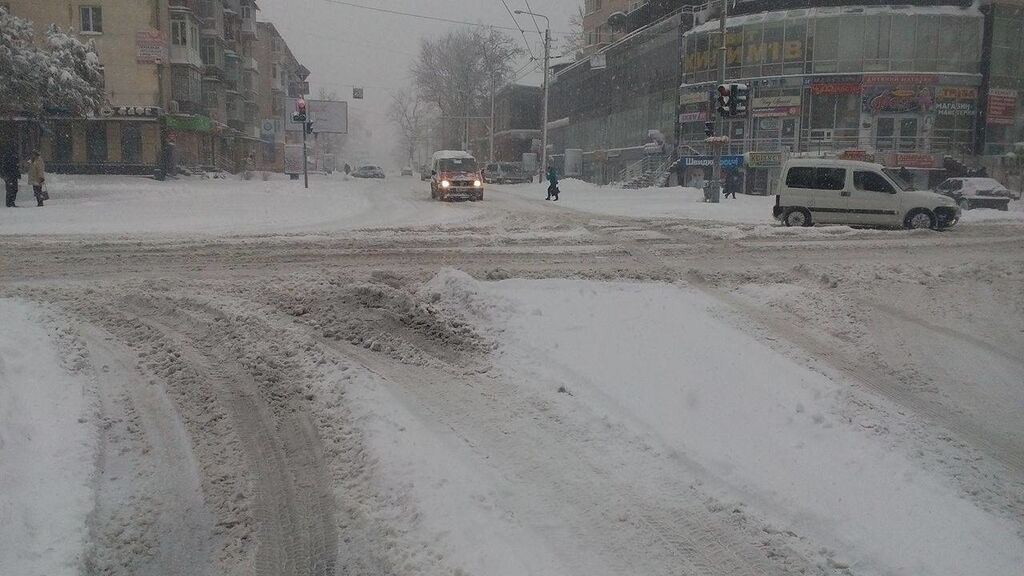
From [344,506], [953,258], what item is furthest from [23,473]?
[953,258]

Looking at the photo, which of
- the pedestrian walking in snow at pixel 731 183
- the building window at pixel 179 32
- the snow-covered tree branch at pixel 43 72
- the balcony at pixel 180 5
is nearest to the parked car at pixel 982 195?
the pedestrian walking in snow at pixel 731 183

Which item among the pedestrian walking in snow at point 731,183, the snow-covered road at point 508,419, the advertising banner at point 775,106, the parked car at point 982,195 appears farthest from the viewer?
the advertising banner at point 775,106

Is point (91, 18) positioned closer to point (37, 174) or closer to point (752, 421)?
point (37, 174)

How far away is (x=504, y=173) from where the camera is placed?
56.5 meters

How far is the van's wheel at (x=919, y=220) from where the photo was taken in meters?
17.6

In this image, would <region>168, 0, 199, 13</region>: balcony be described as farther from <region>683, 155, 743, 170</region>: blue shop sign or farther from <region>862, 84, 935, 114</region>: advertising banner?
<region>862, 84, 935, 114</region>: advertising banner

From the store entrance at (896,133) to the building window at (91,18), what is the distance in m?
42.8

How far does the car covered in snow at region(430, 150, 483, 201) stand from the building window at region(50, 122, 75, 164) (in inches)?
972

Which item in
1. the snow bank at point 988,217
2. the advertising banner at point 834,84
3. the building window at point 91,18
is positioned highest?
the building window at point 91,18

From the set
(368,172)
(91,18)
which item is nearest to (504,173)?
(368,172)

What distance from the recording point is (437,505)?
400 cm

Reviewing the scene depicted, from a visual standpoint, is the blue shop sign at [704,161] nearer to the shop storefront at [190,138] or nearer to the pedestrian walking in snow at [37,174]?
the pedestrian walking in snow at [37,174]

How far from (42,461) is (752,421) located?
4.69m

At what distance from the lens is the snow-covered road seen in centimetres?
379
